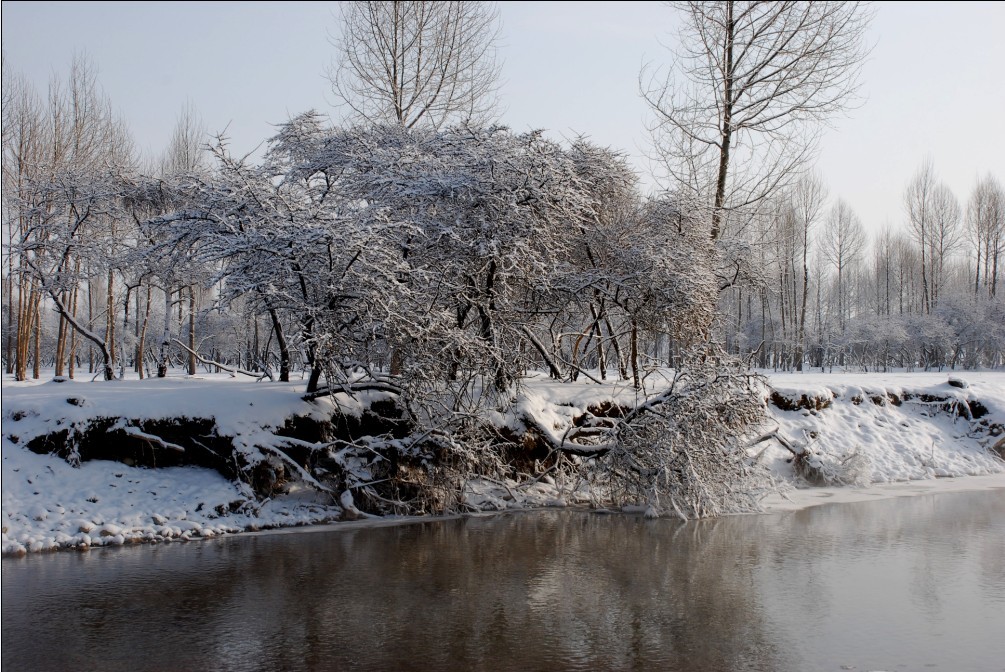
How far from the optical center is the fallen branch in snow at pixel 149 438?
11.7 meters

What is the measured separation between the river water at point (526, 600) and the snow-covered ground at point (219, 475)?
2.20ft

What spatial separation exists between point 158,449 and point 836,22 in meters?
19.1

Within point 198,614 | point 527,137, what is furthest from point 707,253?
point 198,614

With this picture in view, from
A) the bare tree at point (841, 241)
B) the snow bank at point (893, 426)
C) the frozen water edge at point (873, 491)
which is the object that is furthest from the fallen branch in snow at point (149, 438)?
the bare tree at point (841, 241)

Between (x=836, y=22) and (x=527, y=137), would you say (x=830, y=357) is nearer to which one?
(x=836, y=22)

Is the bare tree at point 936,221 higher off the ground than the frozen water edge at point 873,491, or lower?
higher

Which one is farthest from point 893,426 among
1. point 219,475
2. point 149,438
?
point 149,438

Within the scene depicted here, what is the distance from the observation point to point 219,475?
1190cm

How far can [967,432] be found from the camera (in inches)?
749

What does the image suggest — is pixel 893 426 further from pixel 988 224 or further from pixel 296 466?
pixel 988 224

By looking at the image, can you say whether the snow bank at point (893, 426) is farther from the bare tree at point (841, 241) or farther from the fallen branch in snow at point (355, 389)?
the bare tree at point (841, 241)

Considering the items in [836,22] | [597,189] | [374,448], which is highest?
[836,22]

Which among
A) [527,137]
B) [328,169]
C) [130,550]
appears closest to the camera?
[130,550]

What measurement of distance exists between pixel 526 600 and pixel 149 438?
6.93 metres
